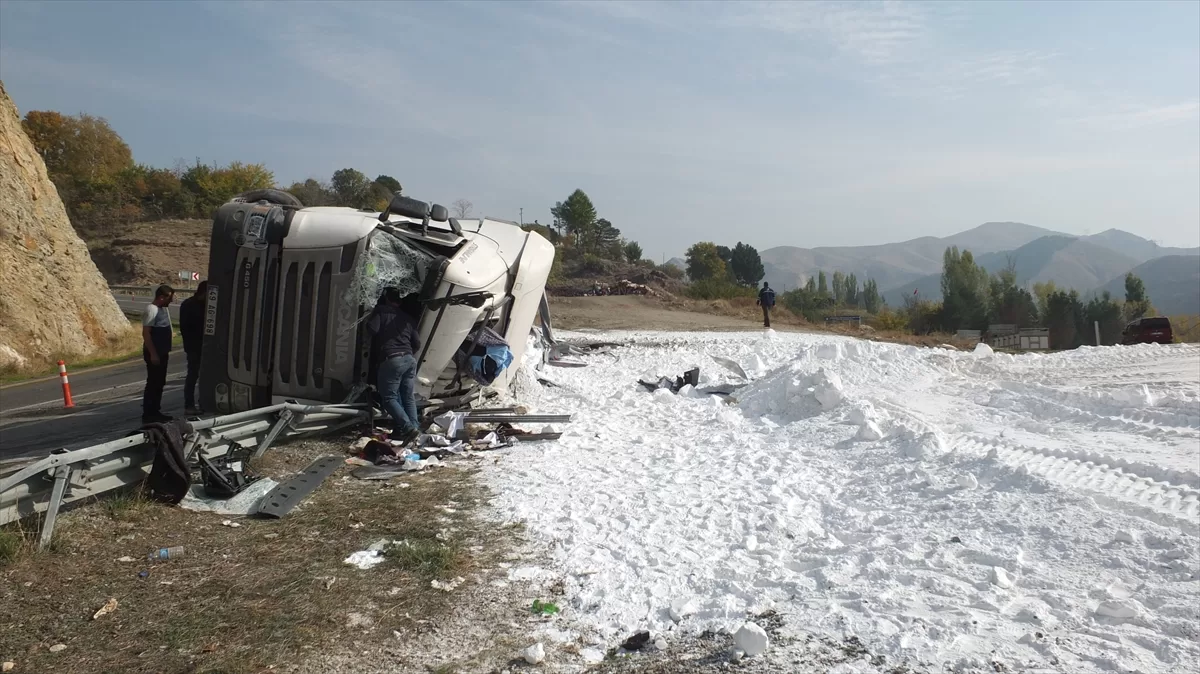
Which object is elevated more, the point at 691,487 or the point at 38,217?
the point at 38,217

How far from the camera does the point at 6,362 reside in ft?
61.5

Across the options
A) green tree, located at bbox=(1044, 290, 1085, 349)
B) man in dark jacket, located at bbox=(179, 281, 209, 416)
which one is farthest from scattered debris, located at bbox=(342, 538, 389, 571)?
green tree, located at bbox=(1044, 290, 1085, 349)

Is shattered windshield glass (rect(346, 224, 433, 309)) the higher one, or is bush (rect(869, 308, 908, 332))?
shattered windshield glass (rect(346, 224, 433, 309))

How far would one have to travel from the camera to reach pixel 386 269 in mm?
7863

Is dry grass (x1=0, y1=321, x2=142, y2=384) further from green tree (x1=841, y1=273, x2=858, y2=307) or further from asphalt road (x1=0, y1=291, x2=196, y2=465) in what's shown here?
green tree (x1=841, y1=273, x2=858, y2=307)

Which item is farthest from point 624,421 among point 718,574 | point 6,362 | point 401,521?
point 6,362

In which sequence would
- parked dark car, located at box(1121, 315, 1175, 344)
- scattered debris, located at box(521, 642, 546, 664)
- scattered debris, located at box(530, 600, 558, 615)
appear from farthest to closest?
parked dark car, located at box(1121, 315, 1175, 344) → scattered debris, located at box(530, 600, 558, 615) → scattered debris, located at box(521, 642, 546, 664)

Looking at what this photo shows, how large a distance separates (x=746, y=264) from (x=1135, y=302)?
115 feet

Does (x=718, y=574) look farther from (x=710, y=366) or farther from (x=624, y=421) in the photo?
(x=710, y=366)

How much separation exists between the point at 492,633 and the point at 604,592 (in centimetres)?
71

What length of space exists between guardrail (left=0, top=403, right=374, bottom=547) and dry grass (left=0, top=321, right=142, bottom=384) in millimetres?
13766

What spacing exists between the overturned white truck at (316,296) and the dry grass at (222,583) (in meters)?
2.26

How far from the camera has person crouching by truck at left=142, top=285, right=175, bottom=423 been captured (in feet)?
29.4

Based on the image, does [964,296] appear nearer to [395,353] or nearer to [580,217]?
[580,217]
